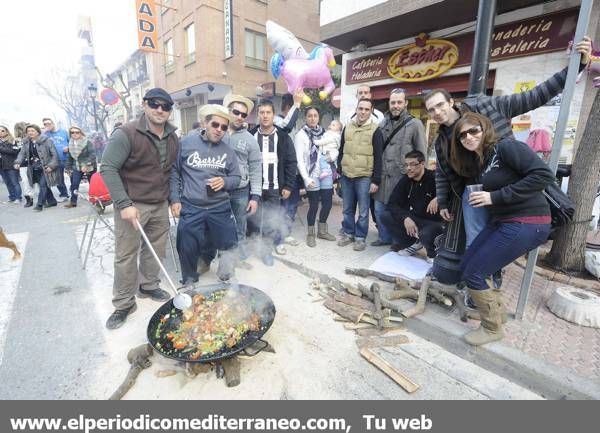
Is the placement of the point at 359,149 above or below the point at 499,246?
above

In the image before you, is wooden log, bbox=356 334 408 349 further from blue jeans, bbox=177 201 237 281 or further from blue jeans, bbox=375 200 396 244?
blue jeans, bbox=375 200 396 244

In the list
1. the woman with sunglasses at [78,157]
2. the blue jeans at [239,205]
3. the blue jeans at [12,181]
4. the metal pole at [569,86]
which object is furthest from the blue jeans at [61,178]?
the metal pole at [569,86]

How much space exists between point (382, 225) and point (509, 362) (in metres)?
2.62

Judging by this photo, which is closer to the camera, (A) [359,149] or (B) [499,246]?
(B) [499,246]

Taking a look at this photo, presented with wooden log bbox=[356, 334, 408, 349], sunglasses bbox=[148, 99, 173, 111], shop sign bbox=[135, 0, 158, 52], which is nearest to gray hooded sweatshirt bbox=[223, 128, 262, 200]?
sunglasses bbox=[148, 99, 173, 111]

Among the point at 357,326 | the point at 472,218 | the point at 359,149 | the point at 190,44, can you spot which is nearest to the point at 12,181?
the point at 359,149

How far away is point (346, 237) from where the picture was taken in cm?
498

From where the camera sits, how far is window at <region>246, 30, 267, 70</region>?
16.1m

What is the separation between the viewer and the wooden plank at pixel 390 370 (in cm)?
225

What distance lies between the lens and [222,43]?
15.1 m

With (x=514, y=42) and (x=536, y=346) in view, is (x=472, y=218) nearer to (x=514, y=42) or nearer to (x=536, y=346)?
(x=536, y=346)

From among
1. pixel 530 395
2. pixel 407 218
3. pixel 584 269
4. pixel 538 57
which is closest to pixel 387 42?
pixel 538 57

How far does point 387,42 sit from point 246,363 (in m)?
8.56
